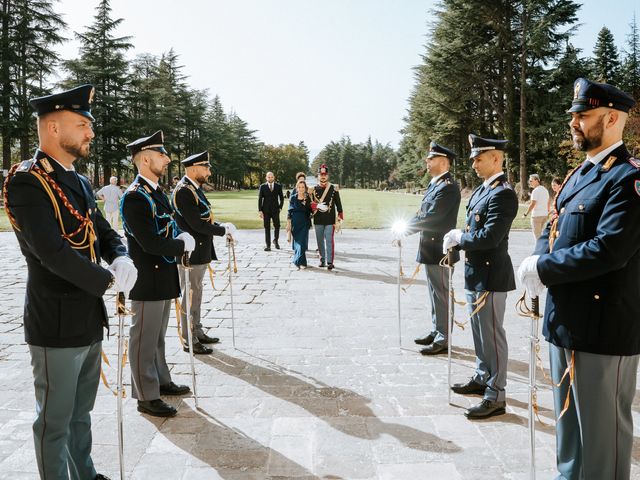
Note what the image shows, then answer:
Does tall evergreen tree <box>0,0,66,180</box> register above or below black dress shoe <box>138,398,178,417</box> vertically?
above

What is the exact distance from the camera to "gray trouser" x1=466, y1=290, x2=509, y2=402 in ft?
14.3

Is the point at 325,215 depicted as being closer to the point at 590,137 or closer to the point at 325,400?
the point at 325,400

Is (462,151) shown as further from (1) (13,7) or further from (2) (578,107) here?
(2) (578,107)

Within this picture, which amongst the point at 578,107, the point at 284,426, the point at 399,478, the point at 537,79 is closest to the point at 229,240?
the point at 284,426

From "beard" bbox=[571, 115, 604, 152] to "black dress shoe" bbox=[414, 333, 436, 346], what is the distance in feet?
12.3

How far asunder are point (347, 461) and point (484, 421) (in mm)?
1311

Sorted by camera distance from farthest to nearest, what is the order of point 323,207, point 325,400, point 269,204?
point 269,204 → point 323,207 → point 325,400

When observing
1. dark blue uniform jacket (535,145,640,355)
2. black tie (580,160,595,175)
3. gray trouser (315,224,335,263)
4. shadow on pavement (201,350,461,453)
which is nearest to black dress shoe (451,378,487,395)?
shadow on pavement (201,350,461,453)

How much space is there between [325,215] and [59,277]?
8.90m

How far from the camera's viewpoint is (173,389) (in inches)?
187

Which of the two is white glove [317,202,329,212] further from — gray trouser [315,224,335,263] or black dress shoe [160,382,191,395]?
black dress shoe [160,382,191,395]

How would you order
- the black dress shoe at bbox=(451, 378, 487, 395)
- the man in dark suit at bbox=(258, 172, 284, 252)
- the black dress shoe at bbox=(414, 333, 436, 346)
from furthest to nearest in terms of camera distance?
the man in dark suit at bbox=(258, 172, 284, 252)
the black dress shoe at bbox=(414, 333, 436, 346)
the black dress shoe at bbox=(451, 378, 487, 395)

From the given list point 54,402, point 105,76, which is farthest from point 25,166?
point 105,76

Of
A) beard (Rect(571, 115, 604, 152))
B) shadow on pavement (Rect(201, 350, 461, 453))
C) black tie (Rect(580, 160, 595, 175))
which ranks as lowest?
shadow on pavement (Rect(201, 350, 461, 453))
